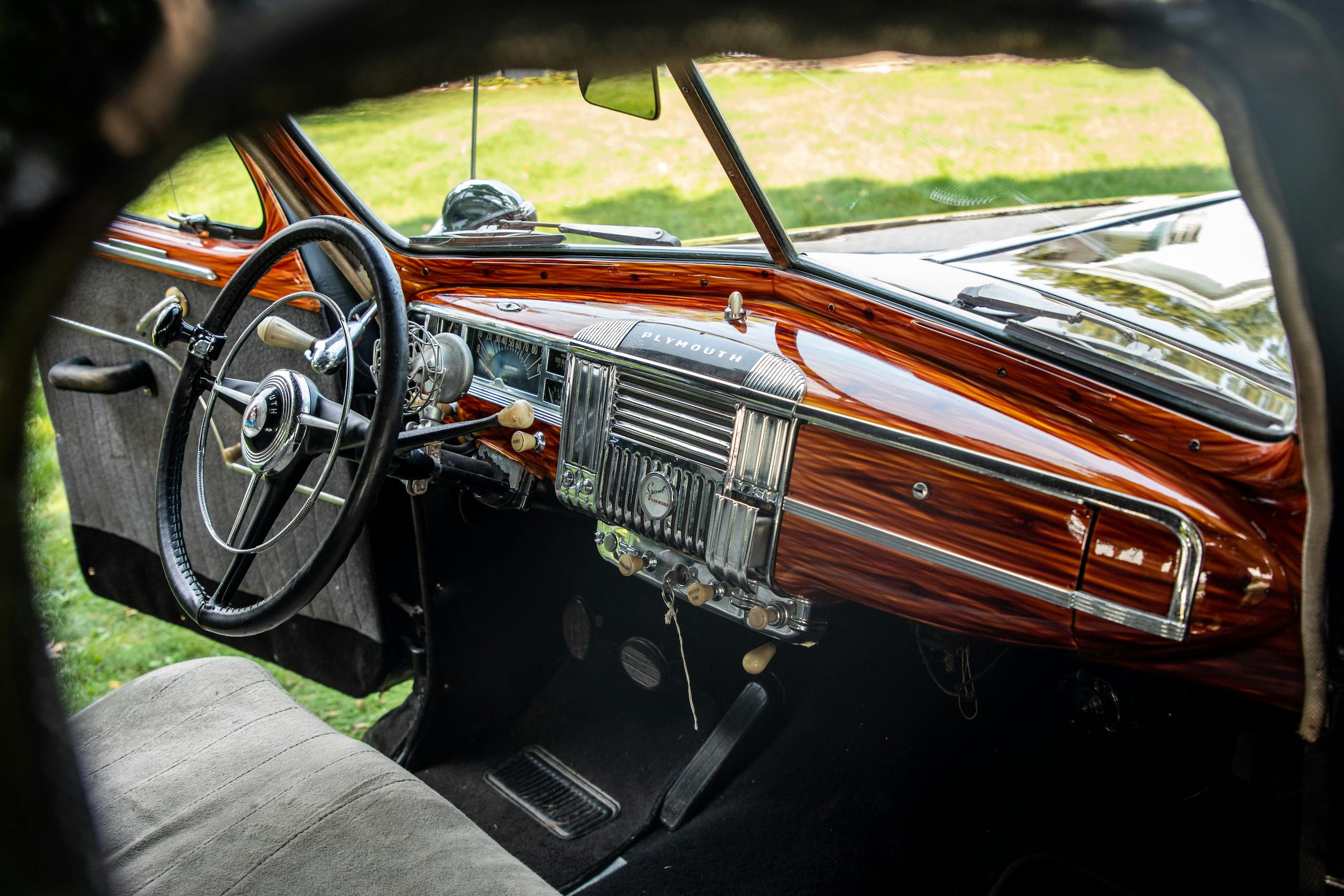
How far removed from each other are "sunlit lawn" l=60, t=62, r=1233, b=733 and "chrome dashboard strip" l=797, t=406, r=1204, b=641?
43cm

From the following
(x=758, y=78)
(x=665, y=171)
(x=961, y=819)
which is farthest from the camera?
(x=961, y=819)

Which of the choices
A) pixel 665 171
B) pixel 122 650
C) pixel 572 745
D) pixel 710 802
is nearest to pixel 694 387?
pixel 665 171

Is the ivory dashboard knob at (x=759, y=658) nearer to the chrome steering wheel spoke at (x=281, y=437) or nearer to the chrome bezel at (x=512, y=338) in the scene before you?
the chrome bezel at (x=512, y=338)

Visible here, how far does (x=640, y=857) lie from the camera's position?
2180 mm

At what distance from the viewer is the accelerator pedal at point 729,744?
7.57 feet

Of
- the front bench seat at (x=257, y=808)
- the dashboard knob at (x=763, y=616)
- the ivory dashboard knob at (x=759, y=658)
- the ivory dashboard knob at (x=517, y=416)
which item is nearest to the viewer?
the front bench seat at (x=257, y=808)

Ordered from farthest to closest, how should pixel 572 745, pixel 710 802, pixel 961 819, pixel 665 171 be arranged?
1. pixel 572 745
2. pixel 710 802
3. pixel 961 819
4. pixel 665 171

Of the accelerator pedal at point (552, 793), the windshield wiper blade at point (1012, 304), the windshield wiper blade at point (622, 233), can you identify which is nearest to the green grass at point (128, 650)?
the accelerator pedal at point (552, 793)

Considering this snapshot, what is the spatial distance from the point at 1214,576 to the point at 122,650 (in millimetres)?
3321

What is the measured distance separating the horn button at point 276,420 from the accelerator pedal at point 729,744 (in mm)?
1180

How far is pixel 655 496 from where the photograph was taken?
1845 millimetres

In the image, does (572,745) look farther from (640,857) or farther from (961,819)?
Answer: (961,819)

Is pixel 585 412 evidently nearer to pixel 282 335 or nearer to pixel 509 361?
pixel 509 361

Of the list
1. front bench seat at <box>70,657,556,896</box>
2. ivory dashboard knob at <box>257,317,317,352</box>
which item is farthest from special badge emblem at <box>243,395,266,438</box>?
front bench seat at <box>70,657,556,896</box>
